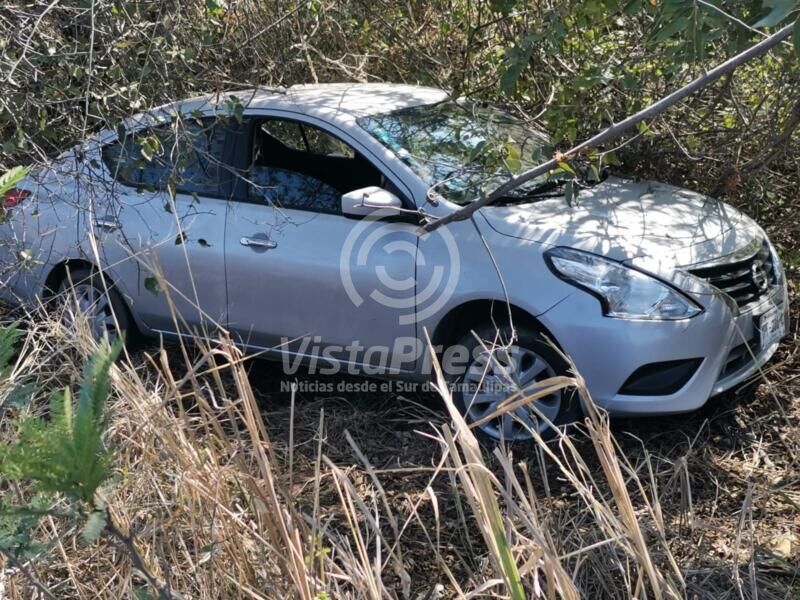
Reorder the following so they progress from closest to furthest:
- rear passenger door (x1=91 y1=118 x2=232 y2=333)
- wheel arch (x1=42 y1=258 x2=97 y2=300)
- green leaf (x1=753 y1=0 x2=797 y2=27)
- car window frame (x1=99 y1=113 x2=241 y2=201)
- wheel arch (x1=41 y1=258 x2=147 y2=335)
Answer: green leaf (x1=753 y1=0 x2=797 y2=27), car window frame (x1=99 y1=113 x2=241 y2=201), rear passenger door (x1=91 y1=118 x2=232 y2=333), wheel arch (x1=41 y1=258 x2=147 y2=335), wheel arch (x1=42 y1=258 x2=97 y2=300)

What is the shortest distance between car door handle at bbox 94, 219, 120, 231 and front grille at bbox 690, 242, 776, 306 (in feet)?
8.49

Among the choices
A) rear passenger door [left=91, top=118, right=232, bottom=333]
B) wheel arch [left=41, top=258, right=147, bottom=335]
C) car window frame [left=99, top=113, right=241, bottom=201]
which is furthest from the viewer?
wheel arch [left=41, top=258, right=147, bottom=335]

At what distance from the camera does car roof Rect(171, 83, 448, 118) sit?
15.2 ft

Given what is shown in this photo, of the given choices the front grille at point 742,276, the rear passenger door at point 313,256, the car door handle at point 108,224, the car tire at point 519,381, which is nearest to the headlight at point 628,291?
the front grille at point 742,276

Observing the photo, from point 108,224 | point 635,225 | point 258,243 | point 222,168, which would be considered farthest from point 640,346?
point 108,224

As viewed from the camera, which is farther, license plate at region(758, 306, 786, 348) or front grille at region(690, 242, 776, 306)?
license plate at region(758, 306, 786, 348)

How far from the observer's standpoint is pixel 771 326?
168 inches

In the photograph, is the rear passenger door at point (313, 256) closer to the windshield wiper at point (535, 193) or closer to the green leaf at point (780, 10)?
the windshield wiper at point (535, 193)

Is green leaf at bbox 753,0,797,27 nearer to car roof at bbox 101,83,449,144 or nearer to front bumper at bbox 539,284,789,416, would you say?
front bumper at bbox 539,284,789,416

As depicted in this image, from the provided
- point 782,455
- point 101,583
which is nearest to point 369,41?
point 782,455

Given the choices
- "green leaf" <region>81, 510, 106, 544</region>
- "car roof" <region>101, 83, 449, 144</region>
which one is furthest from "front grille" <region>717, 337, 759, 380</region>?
"green leaf" <region>81, 510, 106, 544</region>

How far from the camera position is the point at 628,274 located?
3975mm

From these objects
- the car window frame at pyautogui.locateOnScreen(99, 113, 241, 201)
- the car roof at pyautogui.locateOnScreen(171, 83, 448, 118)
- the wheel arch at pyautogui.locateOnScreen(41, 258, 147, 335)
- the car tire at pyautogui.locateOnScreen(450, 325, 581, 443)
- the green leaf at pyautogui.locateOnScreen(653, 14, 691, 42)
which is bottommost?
the wheel arch at pyautogui.locateOnScreen(41, 258, 147, 335)

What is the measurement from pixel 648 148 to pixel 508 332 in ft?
7.27
